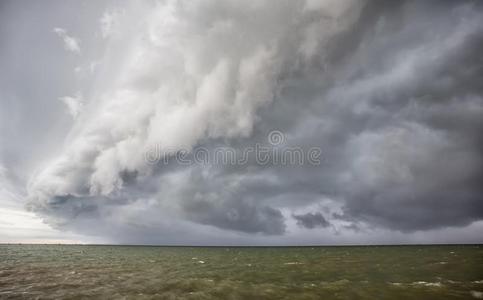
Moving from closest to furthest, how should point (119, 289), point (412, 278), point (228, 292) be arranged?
point (228, 292) < point (119, 289) < point (412, 278)

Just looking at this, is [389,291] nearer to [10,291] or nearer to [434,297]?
[434,297]

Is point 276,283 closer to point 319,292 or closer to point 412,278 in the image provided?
point 319,292

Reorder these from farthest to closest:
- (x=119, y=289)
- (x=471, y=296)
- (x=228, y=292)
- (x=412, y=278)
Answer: (x=412, y=278), (x=119, y=289), (x=228, y=292), (x=471, y=296)

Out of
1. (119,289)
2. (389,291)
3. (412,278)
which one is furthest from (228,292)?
(412,278)

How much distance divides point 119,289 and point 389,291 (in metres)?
24.6

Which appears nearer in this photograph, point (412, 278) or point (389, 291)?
point (389, 291)

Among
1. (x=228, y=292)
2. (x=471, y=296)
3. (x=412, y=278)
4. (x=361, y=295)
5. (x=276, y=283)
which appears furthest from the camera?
(x=412, y=278)

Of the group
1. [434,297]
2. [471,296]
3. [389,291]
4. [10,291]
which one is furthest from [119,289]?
[471,296]

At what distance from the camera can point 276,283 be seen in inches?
1158

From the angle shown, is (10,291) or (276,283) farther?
(276,283)

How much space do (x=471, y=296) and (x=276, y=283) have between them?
52.8 ft

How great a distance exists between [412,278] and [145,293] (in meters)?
28.1

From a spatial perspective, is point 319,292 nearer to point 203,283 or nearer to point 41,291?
point 203,283

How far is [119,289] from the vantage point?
1083 inches
